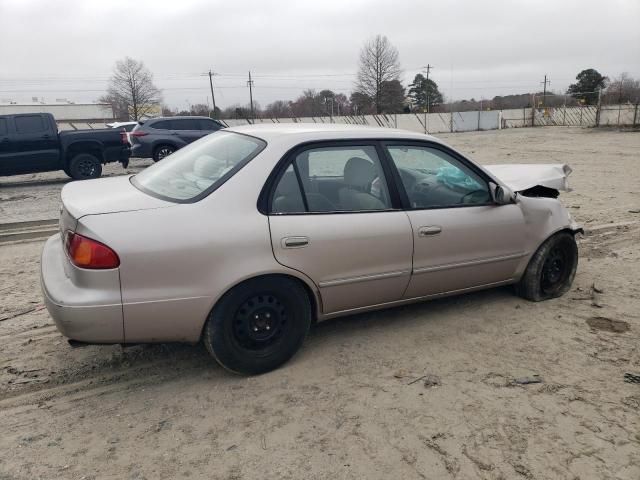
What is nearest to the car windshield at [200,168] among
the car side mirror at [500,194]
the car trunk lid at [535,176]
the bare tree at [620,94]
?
the car side mirror at [500,194]

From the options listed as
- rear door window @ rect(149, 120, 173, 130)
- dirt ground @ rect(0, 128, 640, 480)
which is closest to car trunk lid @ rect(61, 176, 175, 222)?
dirt ground @ rect(0, 128, 640, 480)

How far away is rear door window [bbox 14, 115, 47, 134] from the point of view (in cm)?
1219

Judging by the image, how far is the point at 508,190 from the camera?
13.2ft

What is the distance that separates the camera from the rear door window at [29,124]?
12.2m

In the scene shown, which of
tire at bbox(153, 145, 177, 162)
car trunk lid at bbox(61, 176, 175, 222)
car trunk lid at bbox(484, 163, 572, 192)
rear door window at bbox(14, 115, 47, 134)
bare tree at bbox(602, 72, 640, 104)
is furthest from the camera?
bare tree at bbox(602, 72, 640, 104)

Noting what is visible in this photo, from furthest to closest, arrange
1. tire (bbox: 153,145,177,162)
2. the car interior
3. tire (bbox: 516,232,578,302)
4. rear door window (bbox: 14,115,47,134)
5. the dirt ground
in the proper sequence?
tire (bbox: 153,145,177,162) → rear door window (bbox: 14,115,47,134) → tire (bbox: 516,232,578,302) → the car interior → the dirt ground

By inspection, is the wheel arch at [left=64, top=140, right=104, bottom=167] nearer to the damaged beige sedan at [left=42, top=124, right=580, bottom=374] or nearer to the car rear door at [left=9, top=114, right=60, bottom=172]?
the car rear door at [left=9, top=114, right=60, bottom=172]

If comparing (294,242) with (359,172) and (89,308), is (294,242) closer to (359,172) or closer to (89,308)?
(359,172)

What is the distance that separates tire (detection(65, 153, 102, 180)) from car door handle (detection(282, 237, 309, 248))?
1102cm

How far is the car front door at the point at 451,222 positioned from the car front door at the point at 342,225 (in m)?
0.14

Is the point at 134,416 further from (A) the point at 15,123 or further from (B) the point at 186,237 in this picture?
(A) the point at 15,123

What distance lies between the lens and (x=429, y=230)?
12.1ft

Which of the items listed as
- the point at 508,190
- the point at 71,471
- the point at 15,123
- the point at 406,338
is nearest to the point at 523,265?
the point at 508,190

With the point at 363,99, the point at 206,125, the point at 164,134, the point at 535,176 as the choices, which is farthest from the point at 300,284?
the point at 363,99
